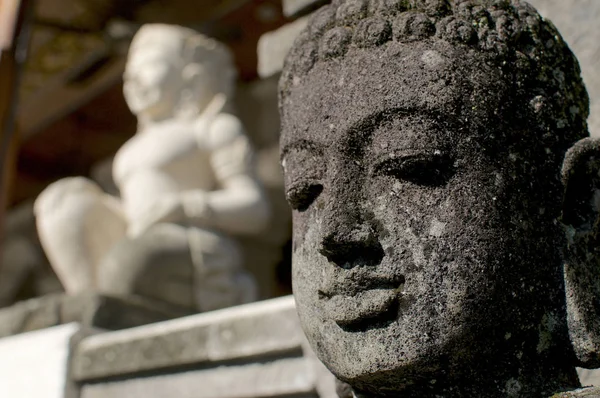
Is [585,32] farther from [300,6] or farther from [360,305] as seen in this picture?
[360,305]

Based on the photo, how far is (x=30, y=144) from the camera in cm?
513

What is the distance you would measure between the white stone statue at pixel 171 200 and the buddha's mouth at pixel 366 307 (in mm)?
1434

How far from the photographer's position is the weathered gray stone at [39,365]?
2158 mm

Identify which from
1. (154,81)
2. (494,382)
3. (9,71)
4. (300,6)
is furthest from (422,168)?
(9,71)

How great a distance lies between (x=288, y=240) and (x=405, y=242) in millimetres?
2747

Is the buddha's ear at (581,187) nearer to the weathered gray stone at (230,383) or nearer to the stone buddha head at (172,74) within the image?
the weathered gray stone at (230,383)

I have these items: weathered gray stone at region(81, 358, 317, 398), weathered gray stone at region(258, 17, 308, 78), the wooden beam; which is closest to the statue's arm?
weathered gray stone at region(258, 17, 308, 78)

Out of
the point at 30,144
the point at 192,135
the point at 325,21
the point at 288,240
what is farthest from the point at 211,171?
the point at 30,144

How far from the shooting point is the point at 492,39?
1182 millimetres

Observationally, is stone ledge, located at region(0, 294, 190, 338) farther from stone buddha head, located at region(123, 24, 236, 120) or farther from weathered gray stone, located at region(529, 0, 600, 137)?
weathered gray stone, located at region(529, 0, 600, 137)

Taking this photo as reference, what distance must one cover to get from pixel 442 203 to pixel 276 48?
1225mm

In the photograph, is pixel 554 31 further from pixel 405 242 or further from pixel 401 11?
pixel 405 242

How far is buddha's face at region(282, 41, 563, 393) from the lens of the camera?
1054 millimetres

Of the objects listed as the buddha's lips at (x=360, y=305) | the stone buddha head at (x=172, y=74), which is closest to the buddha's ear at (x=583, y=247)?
the buddha's lips at (x=360, y=305)
